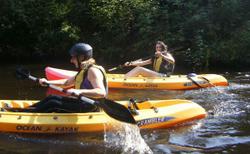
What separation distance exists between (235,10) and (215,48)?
5.17 feet

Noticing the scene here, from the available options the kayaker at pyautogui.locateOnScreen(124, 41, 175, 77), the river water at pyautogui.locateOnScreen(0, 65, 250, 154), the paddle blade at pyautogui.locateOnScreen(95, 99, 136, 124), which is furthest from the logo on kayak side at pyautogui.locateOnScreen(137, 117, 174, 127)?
the kayaker at pyautogui.locateOnScreen(124, 41, 175, 77)

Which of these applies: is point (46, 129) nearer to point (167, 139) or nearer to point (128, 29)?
point (167, 139)

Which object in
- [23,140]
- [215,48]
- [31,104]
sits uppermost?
[215,48]

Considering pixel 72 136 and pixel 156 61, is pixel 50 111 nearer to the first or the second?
pixel 72 136

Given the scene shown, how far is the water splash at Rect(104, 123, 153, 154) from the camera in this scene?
5871mm

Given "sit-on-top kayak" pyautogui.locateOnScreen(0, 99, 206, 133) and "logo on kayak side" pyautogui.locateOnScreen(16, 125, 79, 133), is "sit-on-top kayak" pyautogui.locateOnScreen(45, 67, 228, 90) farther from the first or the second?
"logo on kayak side" pyautogui.locateOnScreen(16, 125, 79, 133)

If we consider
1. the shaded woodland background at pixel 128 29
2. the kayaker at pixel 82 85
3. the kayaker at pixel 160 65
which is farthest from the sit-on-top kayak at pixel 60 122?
the shaded woodland background at pixel 128 29

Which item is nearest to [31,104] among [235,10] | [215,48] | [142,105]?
[142,105]

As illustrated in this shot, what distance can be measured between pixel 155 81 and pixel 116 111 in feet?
14.5

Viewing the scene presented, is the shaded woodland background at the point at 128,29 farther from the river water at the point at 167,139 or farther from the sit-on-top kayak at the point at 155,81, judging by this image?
the river water at the point at 167,139

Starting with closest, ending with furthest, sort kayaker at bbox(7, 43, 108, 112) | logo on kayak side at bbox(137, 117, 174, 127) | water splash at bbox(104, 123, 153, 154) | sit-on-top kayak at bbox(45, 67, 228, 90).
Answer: kayaker at bbox(7, 43, 108, 112), water splash at bbox(104, 123, 153, 154), logo on kayak side at bbox(137, 117, 174, 127), sit-on-top kayak at bbox(45, 67, 228, 90)

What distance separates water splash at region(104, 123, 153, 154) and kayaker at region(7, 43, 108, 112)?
416 mm

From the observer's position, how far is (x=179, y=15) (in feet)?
48.0

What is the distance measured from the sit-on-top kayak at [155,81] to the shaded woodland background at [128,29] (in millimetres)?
3214
